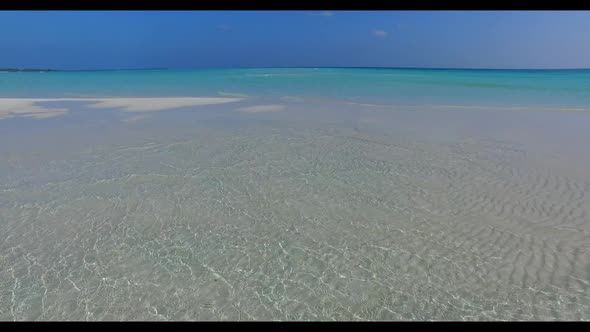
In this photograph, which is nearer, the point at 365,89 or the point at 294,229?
the point at 294,229

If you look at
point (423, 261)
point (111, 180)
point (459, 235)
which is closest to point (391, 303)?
point (423, 261)

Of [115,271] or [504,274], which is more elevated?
[504,274]

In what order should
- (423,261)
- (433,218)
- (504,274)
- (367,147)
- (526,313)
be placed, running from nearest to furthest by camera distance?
(526,313) < (504,274) < (423,261) < (433,218) < (367,147)

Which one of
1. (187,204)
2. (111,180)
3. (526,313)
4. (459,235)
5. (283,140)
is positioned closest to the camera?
(526,313)

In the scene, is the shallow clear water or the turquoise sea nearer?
the shallow clear water

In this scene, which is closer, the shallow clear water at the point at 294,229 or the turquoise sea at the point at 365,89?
the shallow clear water at the point at 294,229

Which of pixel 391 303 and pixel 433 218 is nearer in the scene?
pixel 391 303

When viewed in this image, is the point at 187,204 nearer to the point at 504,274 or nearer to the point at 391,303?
the point at 391,303

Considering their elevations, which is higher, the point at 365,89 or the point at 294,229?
the point at 365,89
